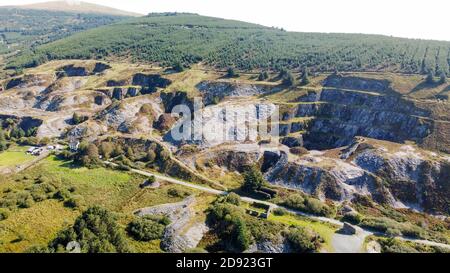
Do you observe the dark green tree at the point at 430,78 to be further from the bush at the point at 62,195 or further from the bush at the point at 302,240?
the bush at the point at 62,195

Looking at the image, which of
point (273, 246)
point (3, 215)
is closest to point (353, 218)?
point (273, 246)

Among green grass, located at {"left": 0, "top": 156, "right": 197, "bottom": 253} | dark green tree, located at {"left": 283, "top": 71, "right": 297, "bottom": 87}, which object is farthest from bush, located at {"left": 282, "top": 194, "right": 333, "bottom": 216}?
dark green tree, located at {"left": 283, "top": 71, "right": 297, "bottom": 87}

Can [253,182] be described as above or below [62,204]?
above

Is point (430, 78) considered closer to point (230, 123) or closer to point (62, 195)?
point (230, 123)

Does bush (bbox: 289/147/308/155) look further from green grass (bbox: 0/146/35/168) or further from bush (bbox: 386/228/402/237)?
green grass (bbox: 0/146/35/168)

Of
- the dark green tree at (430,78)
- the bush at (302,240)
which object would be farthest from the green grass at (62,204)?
the dark green tree at (430,78)
